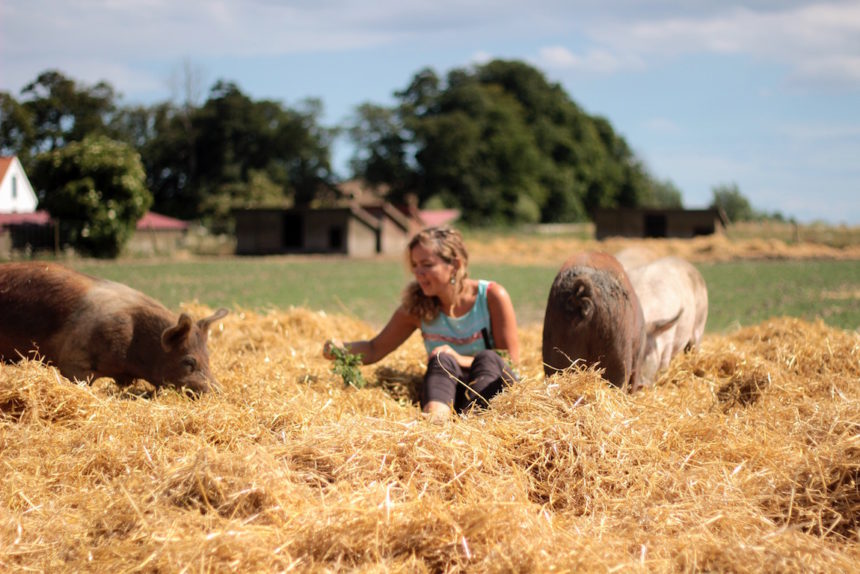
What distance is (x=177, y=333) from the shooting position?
20.3ft

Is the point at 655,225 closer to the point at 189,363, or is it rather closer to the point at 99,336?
the point at 189,363

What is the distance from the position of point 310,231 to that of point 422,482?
48.0 meters

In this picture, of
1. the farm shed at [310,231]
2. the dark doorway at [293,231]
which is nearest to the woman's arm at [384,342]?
the farm shed at [310,231]

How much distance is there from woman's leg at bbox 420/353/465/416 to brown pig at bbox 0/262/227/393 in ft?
5.30

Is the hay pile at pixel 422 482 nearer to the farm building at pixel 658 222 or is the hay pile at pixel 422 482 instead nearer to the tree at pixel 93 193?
the tree at pixel 93 193

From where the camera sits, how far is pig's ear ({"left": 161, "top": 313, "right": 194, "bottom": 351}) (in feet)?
20.1

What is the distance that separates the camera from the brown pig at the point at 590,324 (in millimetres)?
5664

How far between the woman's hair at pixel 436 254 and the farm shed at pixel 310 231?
143ft

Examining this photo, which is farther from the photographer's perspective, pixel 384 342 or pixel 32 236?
pixel 32 236

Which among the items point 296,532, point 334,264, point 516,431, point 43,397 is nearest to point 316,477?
point 296,532

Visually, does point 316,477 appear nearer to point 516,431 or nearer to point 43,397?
point 516,431

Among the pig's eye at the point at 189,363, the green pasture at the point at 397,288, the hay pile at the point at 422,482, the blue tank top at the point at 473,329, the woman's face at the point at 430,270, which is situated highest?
the woman's face at the point at 430,270

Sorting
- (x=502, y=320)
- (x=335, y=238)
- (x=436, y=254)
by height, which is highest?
(x=436, y=254)

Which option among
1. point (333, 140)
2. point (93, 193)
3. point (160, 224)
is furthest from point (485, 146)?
point (93, 193)
